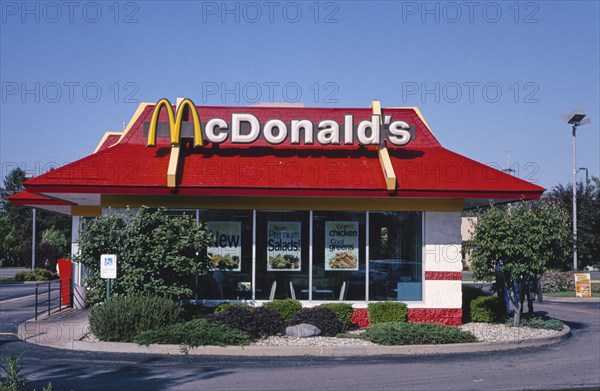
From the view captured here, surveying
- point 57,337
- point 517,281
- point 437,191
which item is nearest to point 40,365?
point 57,337

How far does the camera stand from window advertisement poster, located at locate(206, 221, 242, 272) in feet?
59.1

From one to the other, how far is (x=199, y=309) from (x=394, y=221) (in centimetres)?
Result: 575

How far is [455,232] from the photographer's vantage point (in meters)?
18.0

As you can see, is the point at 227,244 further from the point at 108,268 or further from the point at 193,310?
the point at 108,268

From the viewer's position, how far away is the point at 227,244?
18.0 m

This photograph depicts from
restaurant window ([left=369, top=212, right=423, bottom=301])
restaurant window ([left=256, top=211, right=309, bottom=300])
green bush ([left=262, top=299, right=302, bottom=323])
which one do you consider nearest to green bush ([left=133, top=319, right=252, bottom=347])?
green bush ([left=262, top=299, right=302, bottom=323])

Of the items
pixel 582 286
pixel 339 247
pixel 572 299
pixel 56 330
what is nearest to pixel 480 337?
pixel 339 247

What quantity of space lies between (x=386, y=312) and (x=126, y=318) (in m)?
6.69

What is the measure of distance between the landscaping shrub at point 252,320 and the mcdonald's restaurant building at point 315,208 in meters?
1.92

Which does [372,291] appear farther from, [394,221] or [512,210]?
[512,210]

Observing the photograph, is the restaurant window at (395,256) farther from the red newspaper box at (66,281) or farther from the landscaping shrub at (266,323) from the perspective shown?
the red newspaper box at (66,281)

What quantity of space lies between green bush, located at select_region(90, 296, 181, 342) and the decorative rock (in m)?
2.79

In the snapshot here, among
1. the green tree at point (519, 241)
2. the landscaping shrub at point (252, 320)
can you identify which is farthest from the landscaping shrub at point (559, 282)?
the landscaping shrub at point (252, 320)

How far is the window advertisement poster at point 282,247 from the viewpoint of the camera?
59.2 ft
